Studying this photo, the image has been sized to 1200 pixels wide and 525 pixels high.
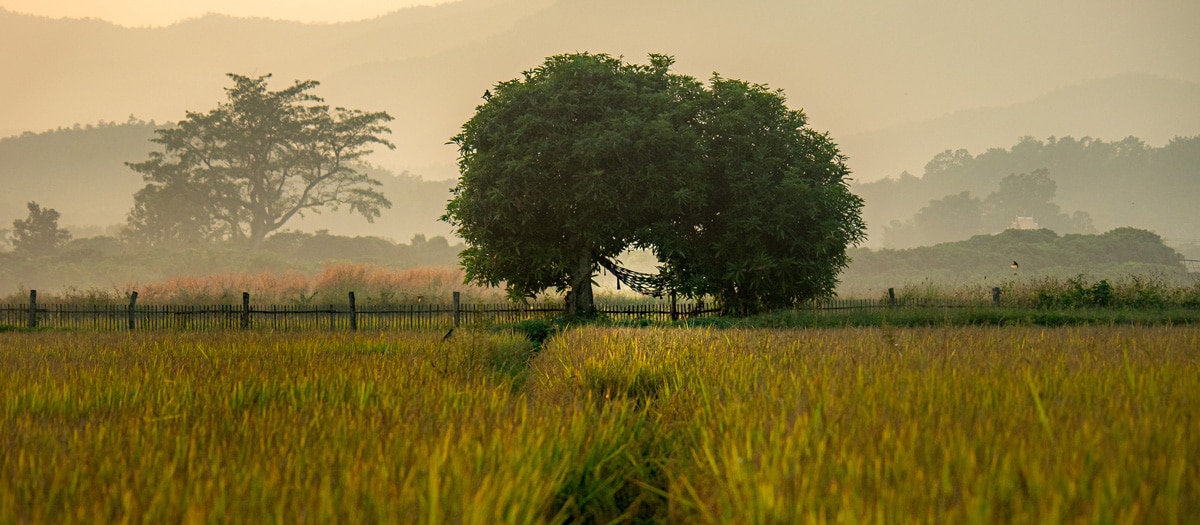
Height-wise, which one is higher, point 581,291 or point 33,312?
point 581,291

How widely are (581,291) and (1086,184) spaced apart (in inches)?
5201

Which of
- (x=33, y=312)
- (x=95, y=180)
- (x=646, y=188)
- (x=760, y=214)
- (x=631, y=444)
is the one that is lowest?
(x=631, y=444)

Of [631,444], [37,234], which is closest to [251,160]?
[37,234]

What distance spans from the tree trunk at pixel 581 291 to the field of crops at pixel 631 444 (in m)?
14.7

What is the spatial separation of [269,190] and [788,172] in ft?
173

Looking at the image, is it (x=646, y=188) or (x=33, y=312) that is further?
(x=33, y=312)

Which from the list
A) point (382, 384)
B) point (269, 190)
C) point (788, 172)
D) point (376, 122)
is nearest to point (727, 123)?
point (788, 172)

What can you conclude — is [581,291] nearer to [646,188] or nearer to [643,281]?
[643,281]

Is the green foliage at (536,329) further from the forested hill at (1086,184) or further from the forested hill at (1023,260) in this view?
the forested hill at (1086,184)

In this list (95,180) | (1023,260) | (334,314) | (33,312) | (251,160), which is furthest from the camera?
(95,180)

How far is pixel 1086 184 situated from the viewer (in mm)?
128375

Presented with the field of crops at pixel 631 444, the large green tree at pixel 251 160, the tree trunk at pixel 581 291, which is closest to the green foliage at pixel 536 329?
the tree trunk at pixel 581 291

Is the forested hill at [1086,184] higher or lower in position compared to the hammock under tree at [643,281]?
higher

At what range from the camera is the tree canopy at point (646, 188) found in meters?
21.6
